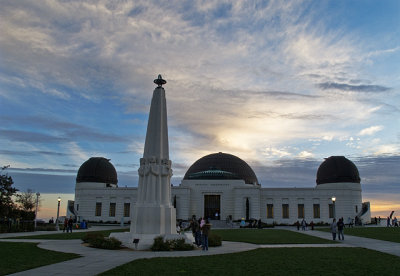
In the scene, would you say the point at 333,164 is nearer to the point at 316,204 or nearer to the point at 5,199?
the point at 316,204

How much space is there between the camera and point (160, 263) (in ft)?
39.0

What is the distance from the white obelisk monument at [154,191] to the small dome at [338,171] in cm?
5093

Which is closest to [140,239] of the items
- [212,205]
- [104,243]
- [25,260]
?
[104,243]

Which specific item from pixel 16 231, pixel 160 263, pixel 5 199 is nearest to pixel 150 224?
pixel 160 263

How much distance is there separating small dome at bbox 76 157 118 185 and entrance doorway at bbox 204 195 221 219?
21.2 metres

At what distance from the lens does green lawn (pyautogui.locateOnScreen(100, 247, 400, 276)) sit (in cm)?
1038

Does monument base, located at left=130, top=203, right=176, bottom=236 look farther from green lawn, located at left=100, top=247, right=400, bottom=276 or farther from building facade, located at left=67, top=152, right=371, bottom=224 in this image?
building facade, located at left=67, top=152, right=371, bottom=224

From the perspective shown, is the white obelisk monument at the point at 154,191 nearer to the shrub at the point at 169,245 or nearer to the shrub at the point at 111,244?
the shrub at the point at 111,244

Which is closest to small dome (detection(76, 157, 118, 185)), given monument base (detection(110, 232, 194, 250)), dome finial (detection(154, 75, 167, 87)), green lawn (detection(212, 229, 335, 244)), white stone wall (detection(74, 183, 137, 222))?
white stone wall (detection(74, 183, 137, 222))

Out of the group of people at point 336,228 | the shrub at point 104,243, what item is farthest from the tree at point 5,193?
the group of people at point 336,228

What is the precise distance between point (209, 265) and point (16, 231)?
90.2 ft

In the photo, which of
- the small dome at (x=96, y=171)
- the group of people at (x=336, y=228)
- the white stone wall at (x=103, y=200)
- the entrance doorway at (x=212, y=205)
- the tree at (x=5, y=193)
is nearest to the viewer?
the group of people at (x=336, y=228)

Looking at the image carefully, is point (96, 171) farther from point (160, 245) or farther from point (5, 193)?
point (160, 245)

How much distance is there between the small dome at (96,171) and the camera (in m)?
66.9
